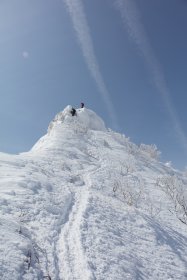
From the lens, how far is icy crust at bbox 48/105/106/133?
123ft

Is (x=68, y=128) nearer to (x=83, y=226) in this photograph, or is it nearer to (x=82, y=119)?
(x=82, y=119)

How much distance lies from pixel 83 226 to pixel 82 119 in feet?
100

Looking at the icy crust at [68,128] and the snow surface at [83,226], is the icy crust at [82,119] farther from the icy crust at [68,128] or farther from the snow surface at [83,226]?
the snow surface at [83,226]

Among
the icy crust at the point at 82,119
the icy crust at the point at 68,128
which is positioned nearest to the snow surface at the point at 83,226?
the icy crust at the point at 68,128

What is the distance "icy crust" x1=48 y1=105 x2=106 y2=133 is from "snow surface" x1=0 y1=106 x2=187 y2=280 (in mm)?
19322

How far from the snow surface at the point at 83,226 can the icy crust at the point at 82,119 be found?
1932 centimetres

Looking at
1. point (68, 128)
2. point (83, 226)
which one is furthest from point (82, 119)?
point (83, 226)

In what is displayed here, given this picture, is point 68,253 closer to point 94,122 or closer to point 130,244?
point 130,244

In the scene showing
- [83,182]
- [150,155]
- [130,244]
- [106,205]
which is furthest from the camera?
[150,155]

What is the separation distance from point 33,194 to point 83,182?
451 centimetres

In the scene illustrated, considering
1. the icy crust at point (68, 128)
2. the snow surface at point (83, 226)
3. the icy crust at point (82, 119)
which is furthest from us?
the icy crust at point (82, 119)

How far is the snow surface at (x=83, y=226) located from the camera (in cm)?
715

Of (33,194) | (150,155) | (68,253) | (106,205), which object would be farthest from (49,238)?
(150,155)

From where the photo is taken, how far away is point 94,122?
131 ft
